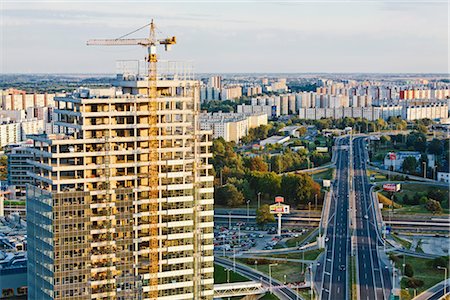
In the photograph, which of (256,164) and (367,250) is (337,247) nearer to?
(367,250)

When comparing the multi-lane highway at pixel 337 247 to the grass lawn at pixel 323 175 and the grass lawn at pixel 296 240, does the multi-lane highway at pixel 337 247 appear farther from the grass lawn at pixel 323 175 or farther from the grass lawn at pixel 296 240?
the grass lawn at pixel 296 240

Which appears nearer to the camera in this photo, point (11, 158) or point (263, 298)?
point (263, 298)

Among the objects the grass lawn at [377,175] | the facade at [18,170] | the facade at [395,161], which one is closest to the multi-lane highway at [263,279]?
the facade at [18,170]

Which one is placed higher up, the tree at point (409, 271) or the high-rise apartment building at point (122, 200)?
the high-rise apartment building at point (122, 200)

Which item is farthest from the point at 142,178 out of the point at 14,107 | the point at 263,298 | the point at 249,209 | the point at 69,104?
the point at 14,107

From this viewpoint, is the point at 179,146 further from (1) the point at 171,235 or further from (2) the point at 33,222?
(2) the point at 33,222

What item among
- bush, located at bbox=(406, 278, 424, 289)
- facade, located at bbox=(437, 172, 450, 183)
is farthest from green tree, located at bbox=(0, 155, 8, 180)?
bush, located at bbox=(406, 278, 424, 289)
